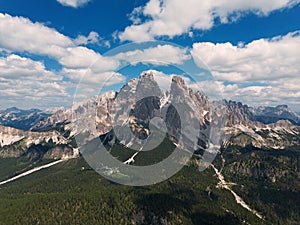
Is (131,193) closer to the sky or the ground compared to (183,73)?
closer to the ground

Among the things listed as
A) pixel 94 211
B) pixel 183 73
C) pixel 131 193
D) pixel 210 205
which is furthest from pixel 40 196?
pixel 183 73

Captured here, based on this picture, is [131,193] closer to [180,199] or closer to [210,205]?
[180,199]

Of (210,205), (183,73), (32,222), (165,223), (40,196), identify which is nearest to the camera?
(183,73)

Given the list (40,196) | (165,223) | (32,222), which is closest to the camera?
(32,222)

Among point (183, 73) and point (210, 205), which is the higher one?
point (183, 73)

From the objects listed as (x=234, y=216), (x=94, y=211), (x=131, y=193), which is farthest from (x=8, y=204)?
(x=234, y=216)

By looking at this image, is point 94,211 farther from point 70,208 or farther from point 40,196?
point 40,196

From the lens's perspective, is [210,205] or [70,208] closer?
[70,208]

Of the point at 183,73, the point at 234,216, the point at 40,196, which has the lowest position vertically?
the point at 234,216

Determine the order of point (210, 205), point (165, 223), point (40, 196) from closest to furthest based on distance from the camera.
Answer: point (165, 223) < point (40, 196) < point (210, 205)

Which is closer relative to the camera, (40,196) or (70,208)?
(70,208)
